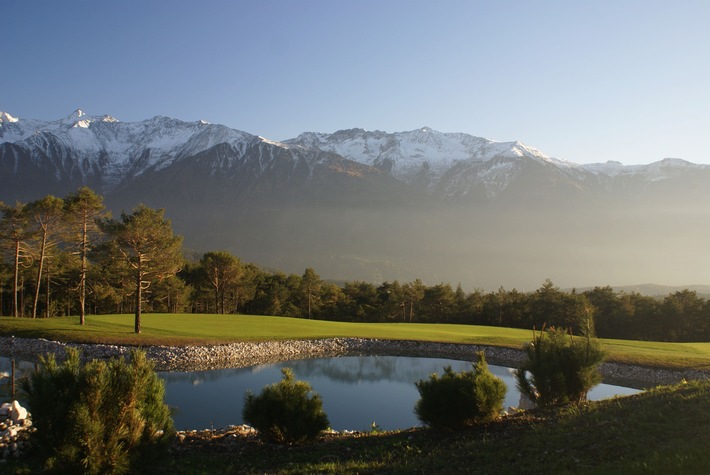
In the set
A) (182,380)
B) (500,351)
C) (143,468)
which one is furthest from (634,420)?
(500,351)

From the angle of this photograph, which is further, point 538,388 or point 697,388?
point 538,388

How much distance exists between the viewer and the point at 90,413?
7727mm

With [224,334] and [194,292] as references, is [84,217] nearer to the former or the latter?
[224,334]

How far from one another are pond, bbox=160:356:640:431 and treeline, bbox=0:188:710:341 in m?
9.26

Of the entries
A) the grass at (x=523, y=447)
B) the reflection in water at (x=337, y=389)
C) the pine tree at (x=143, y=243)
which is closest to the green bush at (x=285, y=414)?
the grass at (x=523, y=447)

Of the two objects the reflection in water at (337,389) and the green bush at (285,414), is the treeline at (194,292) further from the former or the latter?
the reflection in water at (337,389)

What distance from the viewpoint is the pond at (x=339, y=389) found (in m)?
17.5

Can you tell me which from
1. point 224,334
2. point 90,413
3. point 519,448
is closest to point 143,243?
point 224,334

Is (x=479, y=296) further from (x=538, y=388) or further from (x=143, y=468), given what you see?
(x=143, y=468)

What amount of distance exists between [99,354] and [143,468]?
71.8ft

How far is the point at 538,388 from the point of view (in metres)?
13.4

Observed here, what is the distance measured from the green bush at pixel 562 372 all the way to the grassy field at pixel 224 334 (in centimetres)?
1942

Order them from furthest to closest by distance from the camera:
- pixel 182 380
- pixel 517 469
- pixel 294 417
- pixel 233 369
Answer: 1. pixel 233 369
2. pixel 182 380
3. pixel 294 417
4. pixel 517 469

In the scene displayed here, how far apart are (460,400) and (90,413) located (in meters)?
8.29
